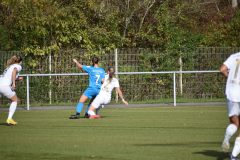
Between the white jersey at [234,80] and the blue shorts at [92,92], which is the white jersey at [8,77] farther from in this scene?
the white jersey at [234,80]

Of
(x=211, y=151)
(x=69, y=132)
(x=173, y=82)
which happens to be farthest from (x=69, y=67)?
(x=211, y=151)

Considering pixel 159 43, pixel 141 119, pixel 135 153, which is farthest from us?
pixel 159 43

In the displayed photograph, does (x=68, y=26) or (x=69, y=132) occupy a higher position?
(x=68, y=26)

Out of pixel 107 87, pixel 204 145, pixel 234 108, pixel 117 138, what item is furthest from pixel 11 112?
pixel 234 108

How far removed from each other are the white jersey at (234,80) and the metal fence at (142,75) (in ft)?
71.7

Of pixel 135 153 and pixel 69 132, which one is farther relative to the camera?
pixel 69 132

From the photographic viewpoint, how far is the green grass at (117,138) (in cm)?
1448

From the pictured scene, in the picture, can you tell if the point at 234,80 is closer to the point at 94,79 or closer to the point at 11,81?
the point at 11,81

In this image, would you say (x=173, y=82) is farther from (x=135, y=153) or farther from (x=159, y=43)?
(x=135, y=153)

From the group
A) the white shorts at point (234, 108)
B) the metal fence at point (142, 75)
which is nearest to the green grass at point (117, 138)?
the white shorts at point (234, 108)

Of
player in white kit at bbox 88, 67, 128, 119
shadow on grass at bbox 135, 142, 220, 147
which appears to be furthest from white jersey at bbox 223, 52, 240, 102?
player in white kit at bbox 88, 67, 128, 119

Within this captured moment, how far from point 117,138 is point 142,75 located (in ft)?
→ 63.1

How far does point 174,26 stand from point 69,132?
70.8 feet

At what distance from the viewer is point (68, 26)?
126 ft
